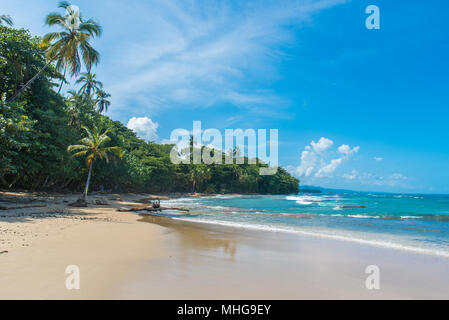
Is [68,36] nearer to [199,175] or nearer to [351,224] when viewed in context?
[351,224]

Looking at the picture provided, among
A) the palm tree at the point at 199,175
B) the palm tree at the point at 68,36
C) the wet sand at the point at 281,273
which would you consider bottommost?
the wet sand at the point at 281,273

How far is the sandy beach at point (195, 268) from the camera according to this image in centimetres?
433

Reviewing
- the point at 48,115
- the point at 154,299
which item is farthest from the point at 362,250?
the point at 48,115

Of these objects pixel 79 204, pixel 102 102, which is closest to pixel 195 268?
pixel 79 204

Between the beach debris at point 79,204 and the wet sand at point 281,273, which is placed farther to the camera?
the beach debris at point 79,204

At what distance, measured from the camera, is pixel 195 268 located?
5.68m

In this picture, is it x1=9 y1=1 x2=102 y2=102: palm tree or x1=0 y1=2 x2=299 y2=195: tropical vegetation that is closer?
x1=0 y1=2 x2=299 y2=195: tropical vegetation

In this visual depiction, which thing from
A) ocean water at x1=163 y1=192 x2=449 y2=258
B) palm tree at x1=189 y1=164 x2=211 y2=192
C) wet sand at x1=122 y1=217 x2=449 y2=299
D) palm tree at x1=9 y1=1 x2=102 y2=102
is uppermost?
palm tree at x1=9 y1=1 x2=102 y2=102

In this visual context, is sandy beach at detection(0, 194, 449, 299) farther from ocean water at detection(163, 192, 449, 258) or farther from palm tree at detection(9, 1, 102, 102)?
palm tree at detection(9, 1, 102, 102)

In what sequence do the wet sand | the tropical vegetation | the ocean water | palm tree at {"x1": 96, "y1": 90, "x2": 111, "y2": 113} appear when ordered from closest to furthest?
the wet sand < the ocean water < the tropical vegetation < palm tree at {"x1": 96, "y1": 90, "x2": 111, "y2": 113}

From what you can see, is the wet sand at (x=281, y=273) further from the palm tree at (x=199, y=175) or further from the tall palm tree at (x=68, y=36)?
the palm tree at (x=199, y=175)

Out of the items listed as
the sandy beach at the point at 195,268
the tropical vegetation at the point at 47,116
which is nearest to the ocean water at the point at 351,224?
the sandy beach at the point at 195,268

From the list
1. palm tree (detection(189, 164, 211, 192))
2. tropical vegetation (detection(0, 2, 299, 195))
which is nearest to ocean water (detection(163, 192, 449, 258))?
tropical vegetation (detection(0, 2, 299, 195))

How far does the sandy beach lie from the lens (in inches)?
170
